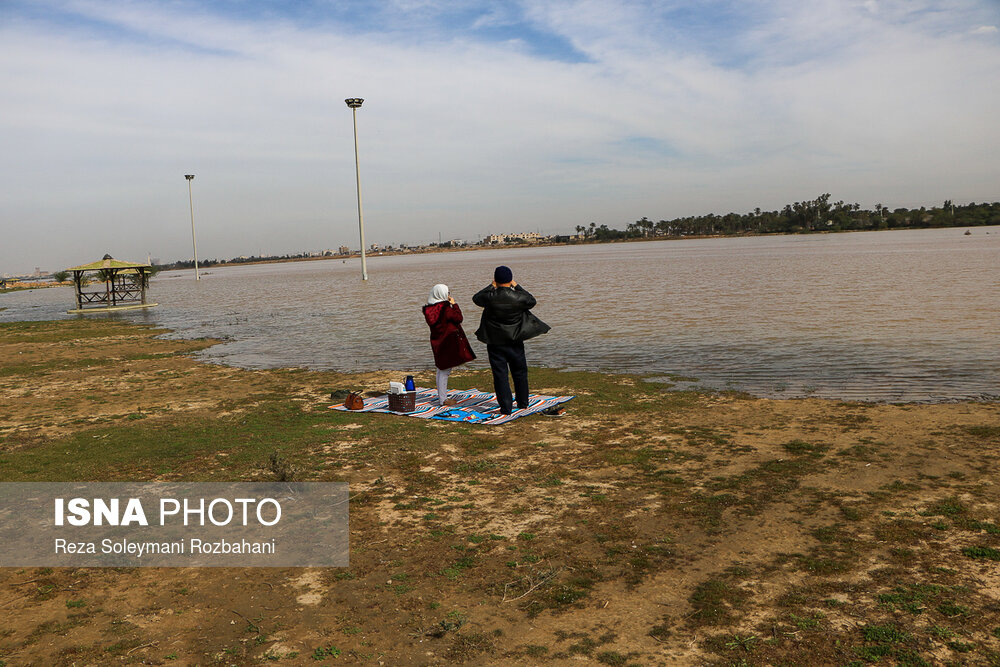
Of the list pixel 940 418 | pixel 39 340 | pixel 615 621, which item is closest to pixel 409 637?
pixel 615 621

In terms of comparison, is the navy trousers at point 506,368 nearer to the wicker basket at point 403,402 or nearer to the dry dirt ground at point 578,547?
the dry dirt ground at point 578,547

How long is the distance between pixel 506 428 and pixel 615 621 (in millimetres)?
4998

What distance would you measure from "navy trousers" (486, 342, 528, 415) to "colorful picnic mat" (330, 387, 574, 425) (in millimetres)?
233

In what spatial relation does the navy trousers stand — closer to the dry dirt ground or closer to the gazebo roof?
the dry dirt ground

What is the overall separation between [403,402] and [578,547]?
17.7 feet

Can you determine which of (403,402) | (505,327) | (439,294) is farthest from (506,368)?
(403,402)

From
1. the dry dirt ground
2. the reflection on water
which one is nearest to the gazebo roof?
the reflection on water

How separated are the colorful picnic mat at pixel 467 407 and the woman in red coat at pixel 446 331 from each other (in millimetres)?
719

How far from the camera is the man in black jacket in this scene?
9344 millimetres

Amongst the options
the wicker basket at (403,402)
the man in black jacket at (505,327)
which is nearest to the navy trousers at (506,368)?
the man in black jacket at (505,327)

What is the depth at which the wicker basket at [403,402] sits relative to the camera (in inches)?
399

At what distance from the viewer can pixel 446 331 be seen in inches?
403

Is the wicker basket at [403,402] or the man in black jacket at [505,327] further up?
the man in black jacket at [505,327]

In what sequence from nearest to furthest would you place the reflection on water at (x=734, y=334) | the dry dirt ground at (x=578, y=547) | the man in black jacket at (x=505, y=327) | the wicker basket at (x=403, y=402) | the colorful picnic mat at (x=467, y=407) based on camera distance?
1. the dry dirt ground at (x=578, y=547)
2. the man in black jacket at (x=505, y=327)
3. the colorful picnic mat at (x=467, y=407)
4. the wicker basket at (x=403, y=402)
5. the reflection on water at (x=734, y=334)
